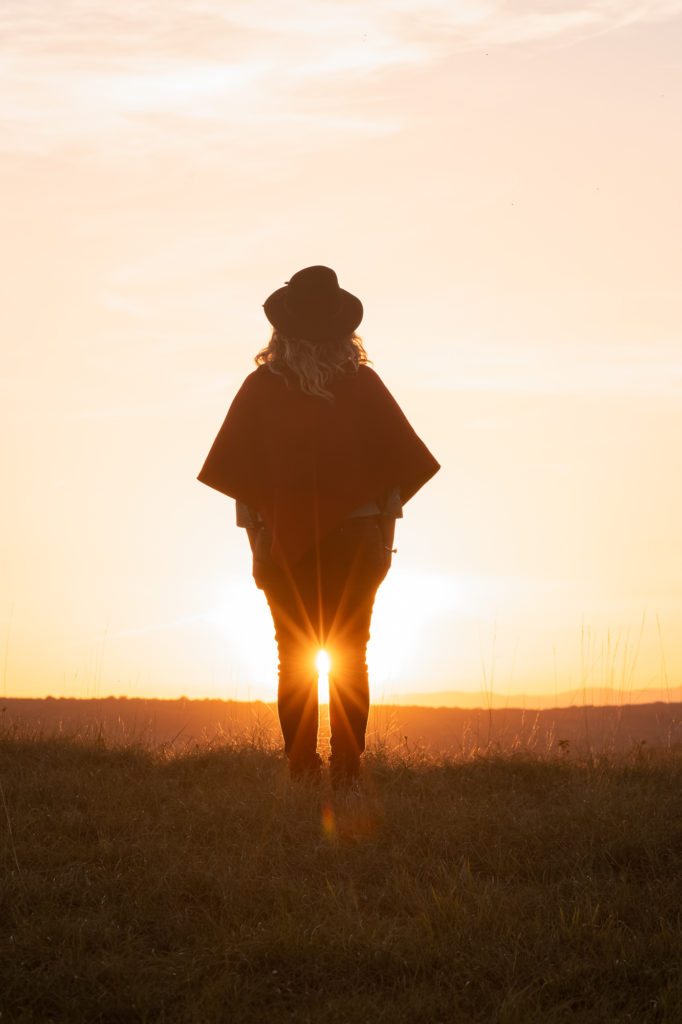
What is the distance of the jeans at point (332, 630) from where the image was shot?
5.68m

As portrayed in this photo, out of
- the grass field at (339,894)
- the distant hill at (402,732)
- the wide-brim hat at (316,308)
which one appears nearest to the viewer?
the grass field at (339,894)

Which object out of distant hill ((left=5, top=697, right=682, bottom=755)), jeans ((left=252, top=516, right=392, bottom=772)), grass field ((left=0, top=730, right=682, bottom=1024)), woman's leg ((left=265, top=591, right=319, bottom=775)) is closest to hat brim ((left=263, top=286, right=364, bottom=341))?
jeans ((left=252, top=516, right=392, bottom=772))

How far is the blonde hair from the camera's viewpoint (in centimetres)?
567

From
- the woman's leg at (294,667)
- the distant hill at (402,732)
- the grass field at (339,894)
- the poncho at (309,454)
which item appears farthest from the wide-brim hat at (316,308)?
the distant hill at (402,732)

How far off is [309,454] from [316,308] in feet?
2.50

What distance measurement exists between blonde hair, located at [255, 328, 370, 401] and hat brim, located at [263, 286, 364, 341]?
0.05 meters

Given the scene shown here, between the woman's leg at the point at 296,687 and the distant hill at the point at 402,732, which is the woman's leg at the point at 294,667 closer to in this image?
the woman's leg at the point at 296,687

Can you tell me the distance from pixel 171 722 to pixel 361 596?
425 cm

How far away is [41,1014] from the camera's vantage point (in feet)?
10.8

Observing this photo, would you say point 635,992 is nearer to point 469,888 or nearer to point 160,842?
point 469,888

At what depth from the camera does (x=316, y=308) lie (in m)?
5.68

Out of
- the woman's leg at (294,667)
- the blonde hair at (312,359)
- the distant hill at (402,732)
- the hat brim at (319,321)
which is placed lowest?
the distant hill at (402,732)

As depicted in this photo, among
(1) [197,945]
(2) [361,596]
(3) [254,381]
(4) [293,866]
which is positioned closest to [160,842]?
(4) [293,866]

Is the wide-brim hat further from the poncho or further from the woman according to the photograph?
the poncho
